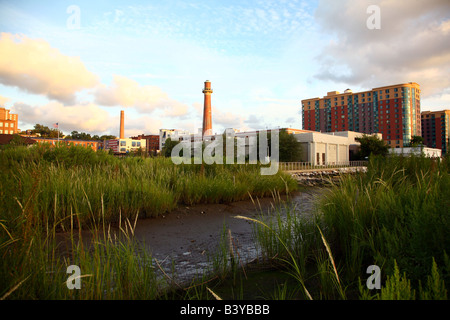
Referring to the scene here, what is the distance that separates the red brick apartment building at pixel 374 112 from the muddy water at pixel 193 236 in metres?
101

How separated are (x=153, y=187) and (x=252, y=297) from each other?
175 inches

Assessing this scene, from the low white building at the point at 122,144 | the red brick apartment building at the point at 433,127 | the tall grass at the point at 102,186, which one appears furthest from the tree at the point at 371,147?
the red brick apartment building at the point at 433,127

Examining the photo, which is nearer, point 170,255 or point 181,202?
point 170,255

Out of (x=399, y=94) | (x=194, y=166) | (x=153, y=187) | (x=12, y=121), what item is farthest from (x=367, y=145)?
(x=12, y=121)

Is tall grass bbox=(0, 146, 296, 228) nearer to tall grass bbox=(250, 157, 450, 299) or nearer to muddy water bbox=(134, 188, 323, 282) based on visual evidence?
muddy water bbox=(134, 188, 323, 282)

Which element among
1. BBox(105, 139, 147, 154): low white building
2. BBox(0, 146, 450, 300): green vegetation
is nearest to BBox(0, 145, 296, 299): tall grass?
BBox(0, 146, 450, 300): green vegetation

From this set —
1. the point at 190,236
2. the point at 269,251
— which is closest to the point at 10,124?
the point at 190,236

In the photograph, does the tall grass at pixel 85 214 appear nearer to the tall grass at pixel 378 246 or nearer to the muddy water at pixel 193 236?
the muddy water at pixel 193 236

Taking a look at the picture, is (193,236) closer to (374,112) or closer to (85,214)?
(85,214)

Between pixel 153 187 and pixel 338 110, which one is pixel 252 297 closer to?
pixel 153 187

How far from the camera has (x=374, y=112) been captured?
9975cm

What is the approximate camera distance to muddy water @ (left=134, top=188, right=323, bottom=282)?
3.19m

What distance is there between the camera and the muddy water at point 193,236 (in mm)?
3192
